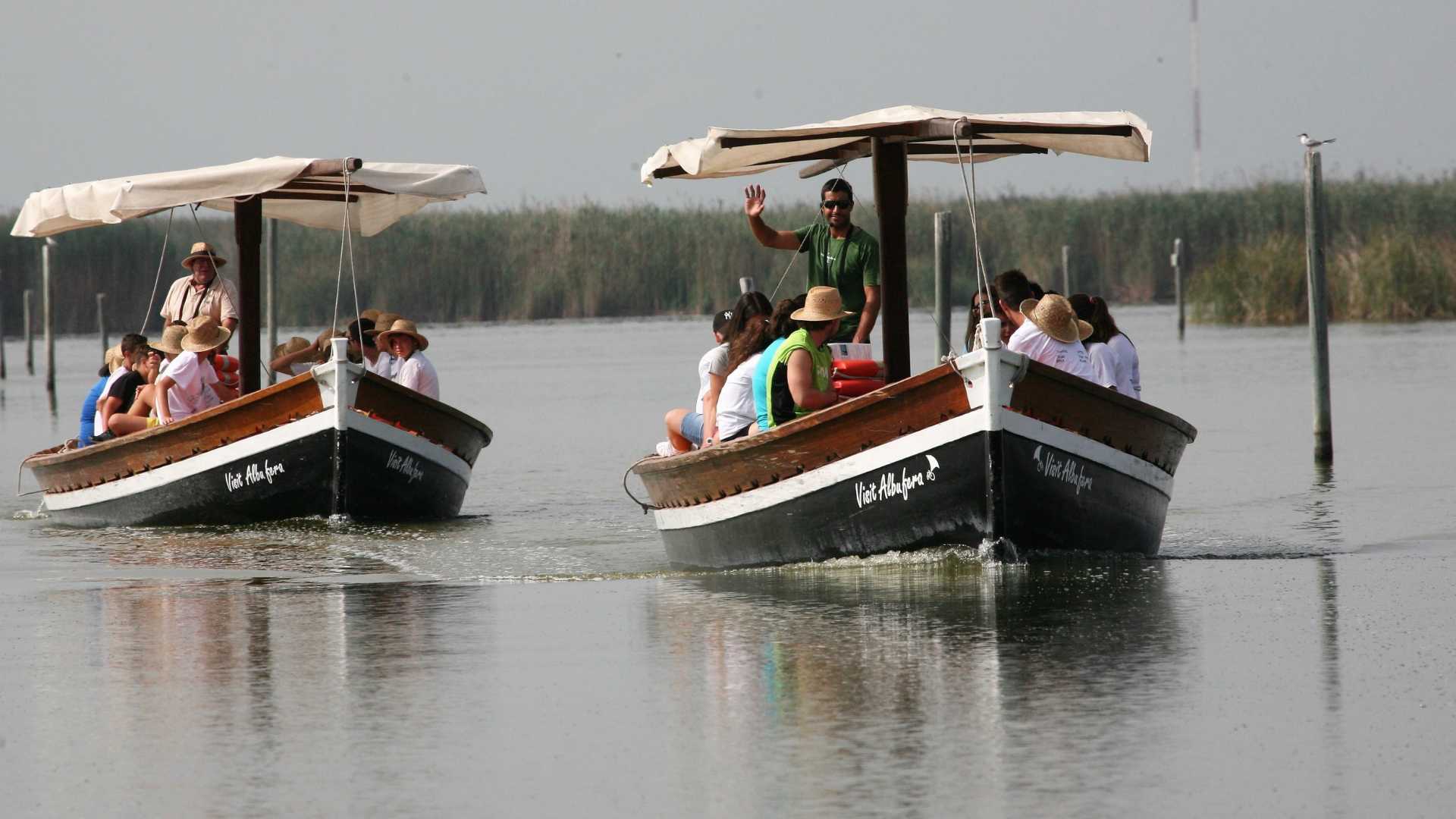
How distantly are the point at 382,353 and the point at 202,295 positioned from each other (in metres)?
1.49

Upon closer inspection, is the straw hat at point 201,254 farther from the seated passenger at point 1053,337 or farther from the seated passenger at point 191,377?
the seated passenger at point 1053,337

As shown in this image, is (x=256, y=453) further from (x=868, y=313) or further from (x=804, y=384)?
(x=804, y=384)

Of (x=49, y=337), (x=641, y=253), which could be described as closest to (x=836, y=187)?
(x=49, y=337)

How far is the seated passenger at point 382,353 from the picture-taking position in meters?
16.7

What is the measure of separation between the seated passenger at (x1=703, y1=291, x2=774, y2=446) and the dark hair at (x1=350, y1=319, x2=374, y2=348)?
191 inches

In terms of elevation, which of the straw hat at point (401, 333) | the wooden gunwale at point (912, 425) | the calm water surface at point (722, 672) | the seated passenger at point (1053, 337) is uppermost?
the straw hat at point (401, 333)

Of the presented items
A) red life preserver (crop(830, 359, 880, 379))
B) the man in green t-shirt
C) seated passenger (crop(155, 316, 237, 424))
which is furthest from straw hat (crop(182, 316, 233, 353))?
red life preserver (crop(830, 359, 880, 379))

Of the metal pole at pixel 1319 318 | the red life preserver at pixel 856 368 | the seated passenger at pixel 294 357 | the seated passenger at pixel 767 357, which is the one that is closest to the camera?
the seated passenger at pixel 767 357

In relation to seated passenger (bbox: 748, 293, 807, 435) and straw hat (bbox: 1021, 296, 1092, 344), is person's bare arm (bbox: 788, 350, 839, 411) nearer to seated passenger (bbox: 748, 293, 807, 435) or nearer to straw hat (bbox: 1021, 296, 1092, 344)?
seated passenger (bbox: 748, 293, 807, 435)

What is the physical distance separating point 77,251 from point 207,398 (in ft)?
125

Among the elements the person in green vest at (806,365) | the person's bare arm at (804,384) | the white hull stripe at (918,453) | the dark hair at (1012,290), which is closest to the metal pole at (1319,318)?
the dark hair at (1012,290)

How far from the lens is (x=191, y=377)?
1594 centimetres

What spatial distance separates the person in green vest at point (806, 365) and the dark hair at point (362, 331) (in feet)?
18.0

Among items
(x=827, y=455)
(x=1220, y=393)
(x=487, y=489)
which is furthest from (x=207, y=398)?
(x=1220, y=393)
